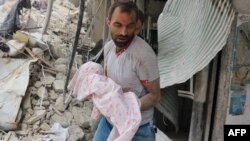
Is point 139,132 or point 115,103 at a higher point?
point 115,103

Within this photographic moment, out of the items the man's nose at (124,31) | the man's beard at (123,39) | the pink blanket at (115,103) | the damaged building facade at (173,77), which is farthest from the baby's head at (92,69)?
the damaged building facade at (173,77)

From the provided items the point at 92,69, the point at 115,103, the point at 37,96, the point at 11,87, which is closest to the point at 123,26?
the point at 92,69

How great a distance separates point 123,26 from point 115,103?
53cm

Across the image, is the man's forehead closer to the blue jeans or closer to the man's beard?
the man's beard

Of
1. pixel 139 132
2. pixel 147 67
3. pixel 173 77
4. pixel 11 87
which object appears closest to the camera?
pixel 147 67

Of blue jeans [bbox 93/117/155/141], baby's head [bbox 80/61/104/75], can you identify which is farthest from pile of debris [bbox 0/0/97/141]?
baby's head [bbox 80/61/104/75]

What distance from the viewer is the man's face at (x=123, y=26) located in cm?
263

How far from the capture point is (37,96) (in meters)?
7.15

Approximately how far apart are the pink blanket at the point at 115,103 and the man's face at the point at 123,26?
0.96 feet

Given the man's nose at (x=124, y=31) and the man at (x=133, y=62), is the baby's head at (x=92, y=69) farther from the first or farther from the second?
the man's nose at (x=124, y=31)

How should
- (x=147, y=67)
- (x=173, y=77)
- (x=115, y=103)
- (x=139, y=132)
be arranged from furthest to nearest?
(x=173, y=77) → (x=139, y=132) → (x=147, y=67) → (x=115, y=103)

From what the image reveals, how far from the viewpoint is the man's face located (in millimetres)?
2633

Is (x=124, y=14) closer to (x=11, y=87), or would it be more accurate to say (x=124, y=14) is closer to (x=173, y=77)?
(x=173, y=77)

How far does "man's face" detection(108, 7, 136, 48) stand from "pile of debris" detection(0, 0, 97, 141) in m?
3.58
